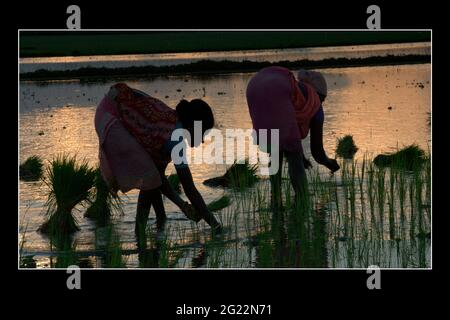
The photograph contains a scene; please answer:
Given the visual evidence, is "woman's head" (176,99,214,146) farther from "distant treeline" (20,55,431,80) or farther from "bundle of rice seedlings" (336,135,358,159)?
"distant treeline" (20,55,431,80)

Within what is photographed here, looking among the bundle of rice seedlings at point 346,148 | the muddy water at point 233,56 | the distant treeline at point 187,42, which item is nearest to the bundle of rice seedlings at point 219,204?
the bundle of rice seedlings at point 346,148

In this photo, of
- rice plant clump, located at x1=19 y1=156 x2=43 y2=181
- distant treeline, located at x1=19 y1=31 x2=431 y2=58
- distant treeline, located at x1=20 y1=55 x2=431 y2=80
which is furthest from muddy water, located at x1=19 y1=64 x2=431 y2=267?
distant treeline, located at x1=19 y1=31 x2=431 y2=58

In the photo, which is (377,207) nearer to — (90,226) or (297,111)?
(297,111)

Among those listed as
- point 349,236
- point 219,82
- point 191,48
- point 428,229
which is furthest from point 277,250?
point 191,48

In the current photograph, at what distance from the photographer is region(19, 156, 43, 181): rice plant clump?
28.4 feet

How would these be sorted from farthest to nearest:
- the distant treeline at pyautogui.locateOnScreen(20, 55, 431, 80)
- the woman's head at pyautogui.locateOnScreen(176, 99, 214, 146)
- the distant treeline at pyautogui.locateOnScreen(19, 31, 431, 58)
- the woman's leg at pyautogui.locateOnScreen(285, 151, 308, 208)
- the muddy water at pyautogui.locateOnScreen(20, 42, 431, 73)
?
the distant treeline at pyautogui.locateOnScreen(19, 31, 431, 58), the muddy water at pyautogui.locateOnScreen(20, 42, 431, 73), the distant treeline at pyautogui.locateOnScreen(20, 55, 431, 80), the woman's leg at pyautogui.locateOnScreen(285, 151, 308, 208), the woman's head at pyautogui.locateOnScreen(176, 99, 214, 146)

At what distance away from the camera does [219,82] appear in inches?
741

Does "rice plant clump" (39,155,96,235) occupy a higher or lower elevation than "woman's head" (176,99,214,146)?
lower

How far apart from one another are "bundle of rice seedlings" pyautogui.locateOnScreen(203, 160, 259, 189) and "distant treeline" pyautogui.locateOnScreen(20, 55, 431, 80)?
11217 millimetres

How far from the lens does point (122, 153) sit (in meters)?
6.15

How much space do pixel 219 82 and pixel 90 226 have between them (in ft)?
39.8

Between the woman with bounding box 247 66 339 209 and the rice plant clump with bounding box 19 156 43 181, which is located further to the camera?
the rice plant clump with bounding box 19 156 43 181

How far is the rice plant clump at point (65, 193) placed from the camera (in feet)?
21.8

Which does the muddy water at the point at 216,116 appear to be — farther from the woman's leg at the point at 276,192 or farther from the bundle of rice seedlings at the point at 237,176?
the woman's leg at the point at 276,192
